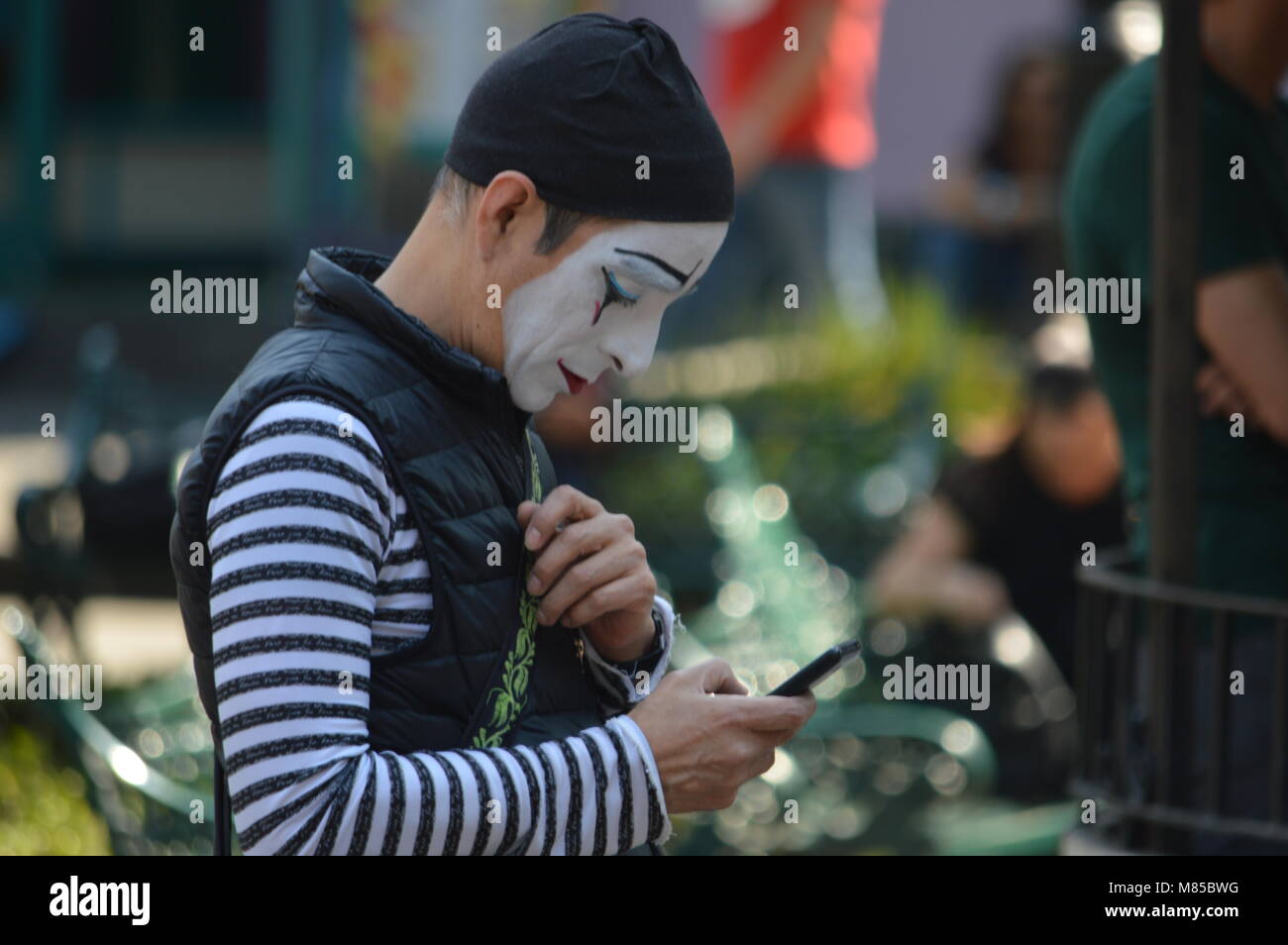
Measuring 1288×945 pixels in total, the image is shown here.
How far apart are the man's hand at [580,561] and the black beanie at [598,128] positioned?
1.02ft

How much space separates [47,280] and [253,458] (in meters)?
13.8

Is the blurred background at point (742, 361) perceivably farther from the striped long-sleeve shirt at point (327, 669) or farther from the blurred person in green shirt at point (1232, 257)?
the striped long-sleeve shirt at point (327, 669)

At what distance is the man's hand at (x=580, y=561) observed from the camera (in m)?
1.79

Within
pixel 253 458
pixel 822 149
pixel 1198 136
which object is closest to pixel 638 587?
pixel 253 458

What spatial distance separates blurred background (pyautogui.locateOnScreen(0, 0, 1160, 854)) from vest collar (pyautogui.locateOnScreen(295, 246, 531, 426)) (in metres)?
1.79

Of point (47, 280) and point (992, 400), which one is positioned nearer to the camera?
point (992, 400)

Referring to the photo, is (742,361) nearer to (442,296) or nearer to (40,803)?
(40,803)

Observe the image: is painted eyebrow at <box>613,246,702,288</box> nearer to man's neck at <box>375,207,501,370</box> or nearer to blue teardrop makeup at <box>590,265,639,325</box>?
blue teardrop makeup at <box>590,265,639,325</box>

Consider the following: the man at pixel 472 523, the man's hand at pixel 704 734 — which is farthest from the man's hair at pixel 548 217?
the man's hand at pixel 704 734

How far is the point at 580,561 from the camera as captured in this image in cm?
181

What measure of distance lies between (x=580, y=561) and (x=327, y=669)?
0.33 meters

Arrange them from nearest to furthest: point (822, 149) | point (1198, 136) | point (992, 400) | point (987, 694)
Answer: point (1198, 136) → point (987, 694) → point (992, 400) → point (822, 149)

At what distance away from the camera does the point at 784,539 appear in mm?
5906
